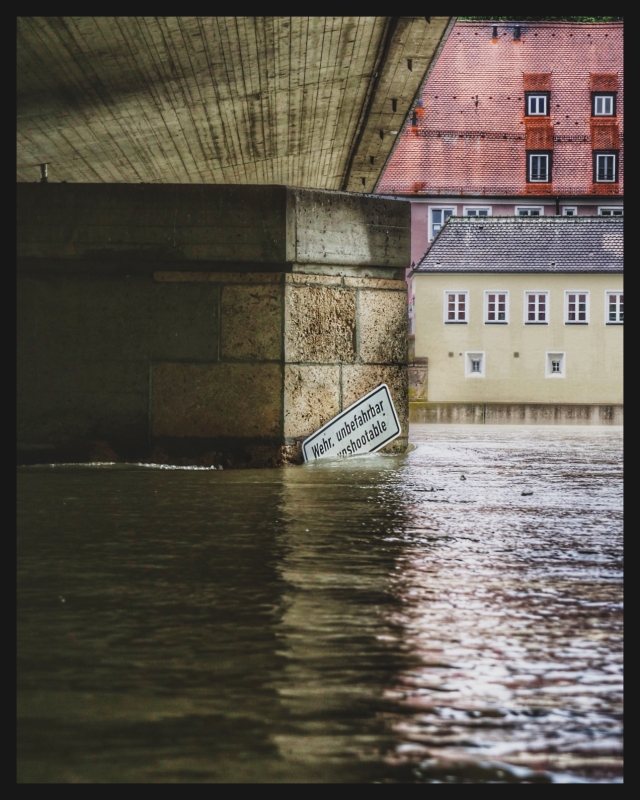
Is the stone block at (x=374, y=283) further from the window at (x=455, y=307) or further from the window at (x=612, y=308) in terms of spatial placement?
the window at (x=612, y=308)

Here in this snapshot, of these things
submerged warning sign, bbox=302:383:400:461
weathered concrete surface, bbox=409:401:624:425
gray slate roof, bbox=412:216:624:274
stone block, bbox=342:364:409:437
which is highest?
gray slate roof, bbox=412:216:624:274

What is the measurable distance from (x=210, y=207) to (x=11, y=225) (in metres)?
4.31

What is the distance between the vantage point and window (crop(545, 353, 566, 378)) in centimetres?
4981

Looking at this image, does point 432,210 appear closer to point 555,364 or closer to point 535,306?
point 535,306

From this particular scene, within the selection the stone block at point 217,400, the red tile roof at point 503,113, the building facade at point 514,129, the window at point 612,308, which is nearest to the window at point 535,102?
the building facade at point 514,129

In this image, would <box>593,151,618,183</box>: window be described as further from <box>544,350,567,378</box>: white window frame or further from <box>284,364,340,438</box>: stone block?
<box>284,364,340,438</box>: stone block

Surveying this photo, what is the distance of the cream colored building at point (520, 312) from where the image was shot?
49.4 metres

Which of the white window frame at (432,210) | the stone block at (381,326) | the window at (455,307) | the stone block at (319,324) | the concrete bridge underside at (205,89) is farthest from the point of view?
the white window frame at (432,210)

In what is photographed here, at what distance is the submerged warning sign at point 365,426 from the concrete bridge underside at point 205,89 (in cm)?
578

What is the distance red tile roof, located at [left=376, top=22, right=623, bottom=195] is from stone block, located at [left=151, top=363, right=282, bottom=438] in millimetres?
49167

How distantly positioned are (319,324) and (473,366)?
4079cm

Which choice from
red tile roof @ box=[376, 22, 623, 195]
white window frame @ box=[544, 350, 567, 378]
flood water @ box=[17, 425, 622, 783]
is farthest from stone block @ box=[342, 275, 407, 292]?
red tile roof @ box=[376, 22, 623, 195]

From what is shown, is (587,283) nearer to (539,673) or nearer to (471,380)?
(471,380)

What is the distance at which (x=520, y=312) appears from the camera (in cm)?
5019
